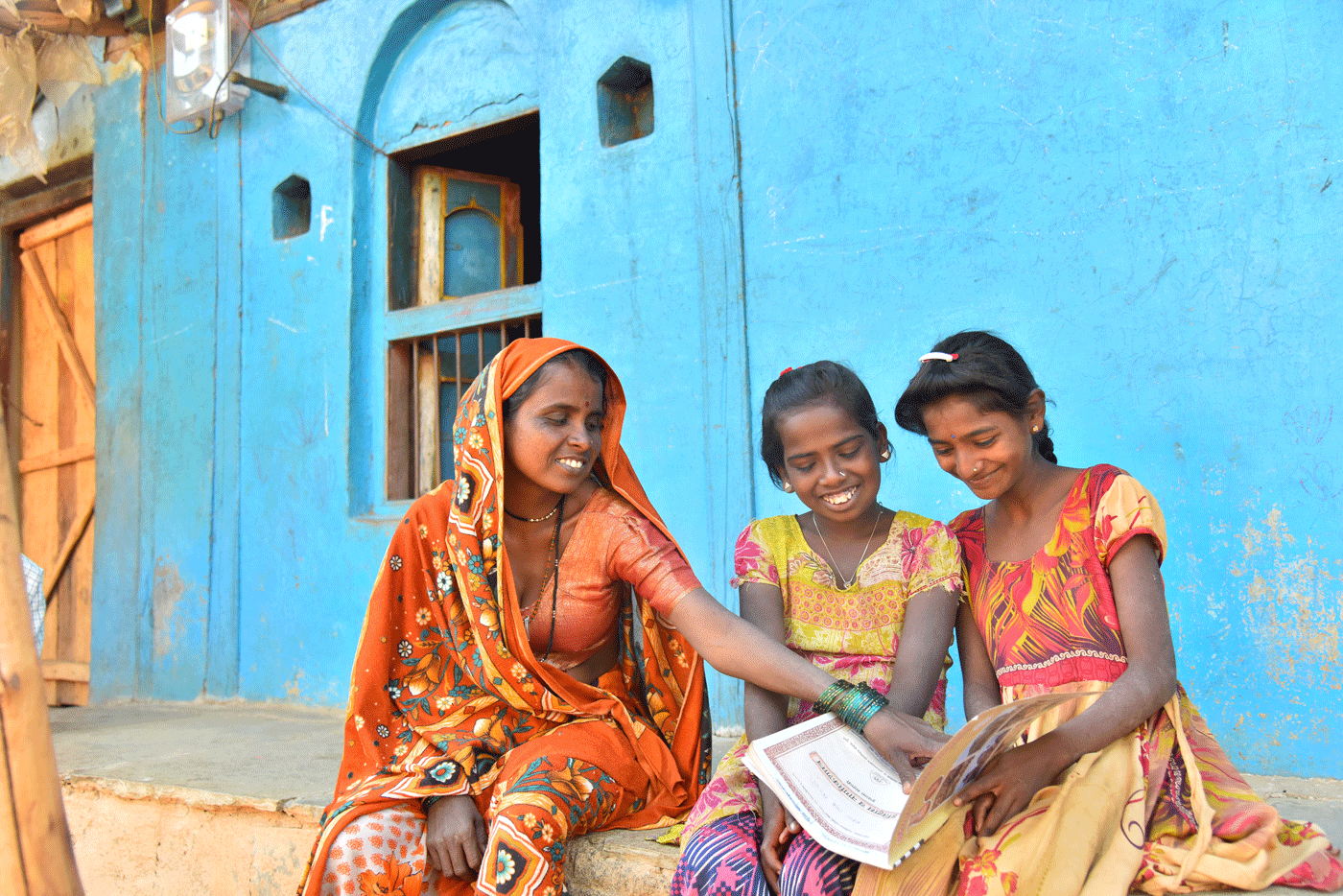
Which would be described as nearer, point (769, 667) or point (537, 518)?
point (769, 667)

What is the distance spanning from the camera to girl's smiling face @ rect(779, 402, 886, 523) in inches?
77.3

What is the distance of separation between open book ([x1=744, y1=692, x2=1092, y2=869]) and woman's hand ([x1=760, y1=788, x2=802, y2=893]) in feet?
0.39

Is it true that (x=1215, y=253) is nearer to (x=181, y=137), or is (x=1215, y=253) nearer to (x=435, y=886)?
(x=435, y=886)

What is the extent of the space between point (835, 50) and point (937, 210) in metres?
0.70

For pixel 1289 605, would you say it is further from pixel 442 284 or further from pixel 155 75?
pixel 155 75

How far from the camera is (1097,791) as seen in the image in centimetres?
157

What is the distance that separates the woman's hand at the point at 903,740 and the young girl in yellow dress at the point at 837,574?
0.12 meters

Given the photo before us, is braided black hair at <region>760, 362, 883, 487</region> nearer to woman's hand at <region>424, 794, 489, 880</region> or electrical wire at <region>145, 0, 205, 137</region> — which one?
woman's hand at <region>424, 794, 489, 880</region>

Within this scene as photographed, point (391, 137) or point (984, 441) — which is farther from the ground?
point (391, 137)

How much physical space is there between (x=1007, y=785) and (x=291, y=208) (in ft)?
15.4

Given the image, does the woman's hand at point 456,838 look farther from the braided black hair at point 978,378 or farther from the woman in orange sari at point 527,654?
the braided black hair at point 978,378

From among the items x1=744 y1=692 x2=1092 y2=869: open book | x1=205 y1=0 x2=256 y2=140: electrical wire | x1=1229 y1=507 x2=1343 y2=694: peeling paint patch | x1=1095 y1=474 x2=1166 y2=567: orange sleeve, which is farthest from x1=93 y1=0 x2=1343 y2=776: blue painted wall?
x1=744 y1=692 x2=1092 y2=869: open book

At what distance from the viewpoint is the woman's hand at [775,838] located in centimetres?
161

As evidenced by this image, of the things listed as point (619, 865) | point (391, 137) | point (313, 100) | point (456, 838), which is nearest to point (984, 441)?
point (619, 865)
